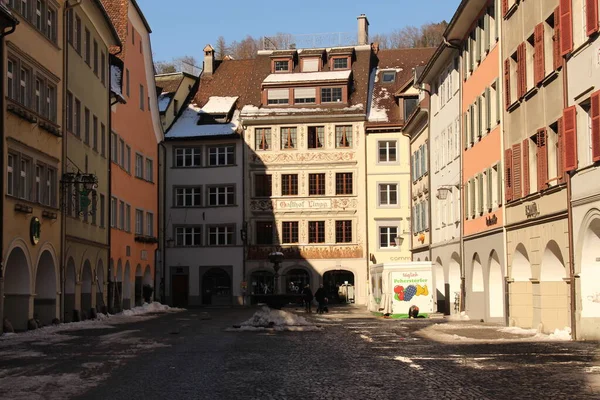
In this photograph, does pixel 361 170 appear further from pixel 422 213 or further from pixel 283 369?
pixel 283 369

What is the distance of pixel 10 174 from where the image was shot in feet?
98.0

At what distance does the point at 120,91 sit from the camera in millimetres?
48781

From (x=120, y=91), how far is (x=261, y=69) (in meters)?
24.2

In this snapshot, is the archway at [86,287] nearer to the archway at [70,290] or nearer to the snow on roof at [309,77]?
the archway at [70,290]

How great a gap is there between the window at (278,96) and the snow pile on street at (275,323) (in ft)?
121

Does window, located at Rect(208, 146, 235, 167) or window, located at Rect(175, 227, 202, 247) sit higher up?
window, located at Rect(208, 146, 235, 167)

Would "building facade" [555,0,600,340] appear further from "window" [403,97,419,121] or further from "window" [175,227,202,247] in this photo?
"window" [175,227,202,247]

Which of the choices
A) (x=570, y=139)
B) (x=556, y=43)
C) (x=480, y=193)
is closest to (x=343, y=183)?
(x=480, y=193)

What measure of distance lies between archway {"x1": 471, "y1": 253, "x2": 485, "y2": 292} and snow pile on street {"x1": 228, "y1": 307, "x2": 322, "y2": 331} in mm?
8532

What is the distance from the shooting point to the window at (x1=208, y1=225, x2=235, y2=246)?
67.8m

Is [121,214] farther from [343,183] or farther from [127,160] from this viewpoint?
[343,183]

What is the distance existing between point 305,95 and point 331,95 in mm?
1744

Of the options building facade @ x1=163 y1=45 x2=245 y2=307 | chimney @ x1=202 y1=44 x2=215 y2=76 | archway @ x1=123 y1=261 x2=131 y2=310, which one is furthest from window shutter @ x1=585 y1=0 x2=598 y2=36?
chimney @ x1=202 y1=44 x2=215 y2=76

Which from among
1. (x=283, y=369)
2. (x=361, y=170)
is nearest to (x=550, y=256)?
Answer: (x=283, y=369)
